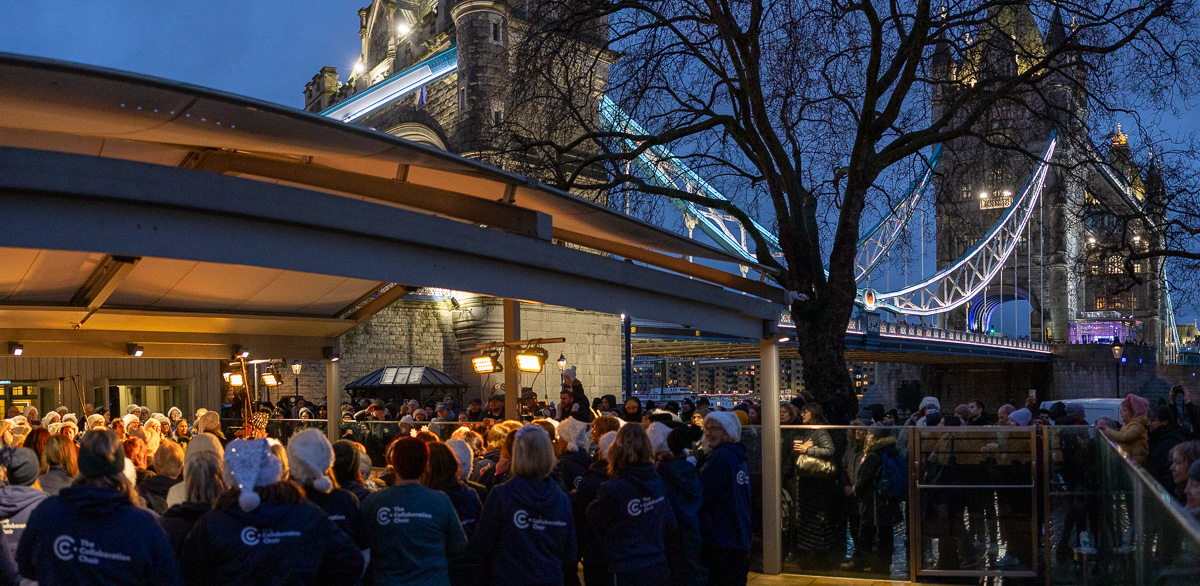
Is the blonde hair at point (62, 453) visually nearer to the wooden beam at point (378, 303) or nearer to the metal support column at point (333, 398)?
the wooden beam at point (378, 303)

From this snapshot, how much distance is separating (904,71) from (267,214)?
8.73 metres

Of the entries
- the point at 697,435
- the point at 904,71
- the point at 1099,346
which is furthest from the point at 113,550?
the point at 1099,346

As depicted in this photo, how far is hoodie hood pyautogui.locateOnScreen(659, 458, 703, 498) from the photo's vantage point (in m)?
5.32

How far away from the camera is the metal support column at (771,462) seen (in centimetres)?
765

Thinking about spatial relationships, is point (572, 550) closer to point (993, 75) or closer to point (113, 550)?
point (113, 550)

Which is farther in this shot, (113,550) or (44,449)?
(44,449)

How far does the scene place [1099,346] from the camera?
51438mm

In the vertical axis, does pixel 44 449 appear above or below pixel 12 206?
below

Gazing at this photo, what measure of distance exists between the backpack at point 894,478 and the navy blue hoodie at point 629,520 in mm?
3649

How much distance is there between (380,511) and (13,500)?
5.02 feet

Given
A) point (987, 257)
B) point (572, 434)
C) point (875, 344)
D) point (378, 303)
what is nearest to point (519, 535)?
point (572, 434)

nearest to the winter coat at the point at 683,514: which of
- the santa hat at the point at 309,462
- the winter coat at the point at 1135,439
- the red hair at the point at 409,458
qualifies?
the red hair at the point at 409,458

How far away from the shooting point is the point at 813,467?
806 centimetres

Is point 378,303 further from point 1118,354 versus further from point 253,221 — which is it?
point 1118,354
